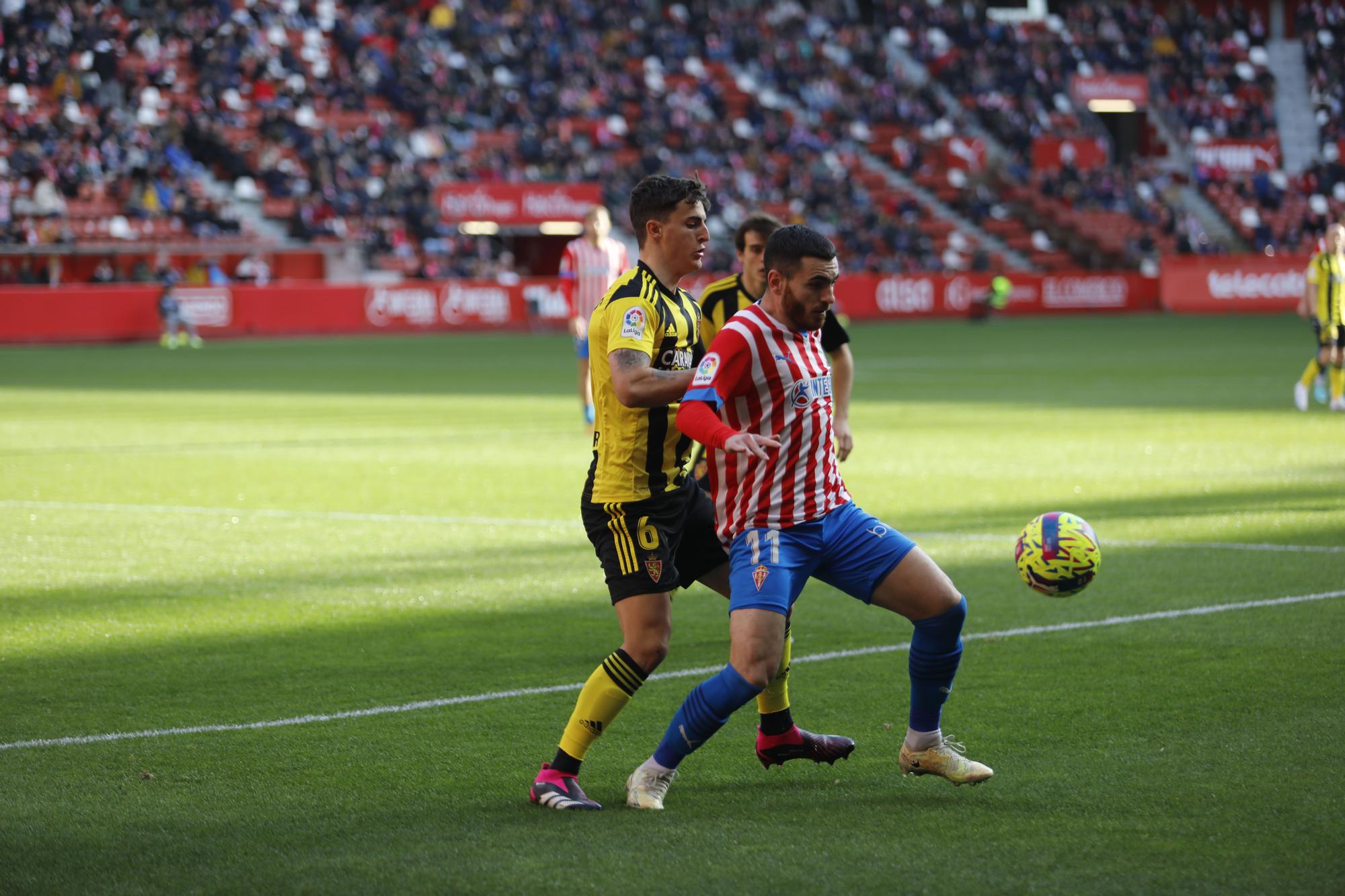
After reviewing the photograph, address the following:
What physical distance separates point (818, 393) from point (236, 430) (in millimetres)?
14653

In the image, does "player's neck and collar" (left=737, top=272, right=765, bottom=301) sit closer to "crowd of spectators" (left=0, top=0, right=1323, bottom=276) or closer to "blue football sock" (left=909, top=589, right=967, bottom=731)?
"blue football sock" (left=909, top=589, right=967, bottom=731)

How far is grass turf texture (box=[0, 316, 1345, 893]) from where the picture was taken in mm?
4918

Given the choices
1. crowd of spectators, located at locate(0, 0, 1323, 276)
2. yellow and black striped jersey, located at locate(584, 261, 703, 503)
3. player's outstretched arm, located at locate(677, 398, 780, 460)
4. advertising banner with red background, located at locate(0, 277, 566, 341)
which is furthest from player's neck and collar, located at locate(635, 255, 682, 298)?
advertising banner with red background, located at locate(0, 277, 566, 341)

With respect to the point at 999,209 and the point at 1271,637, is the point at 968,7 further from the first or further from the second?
the point at 1271,637

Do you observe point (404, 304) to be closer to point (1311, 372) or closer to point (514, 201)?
point (514, 201)

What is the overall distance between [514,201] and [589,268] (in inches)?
1080

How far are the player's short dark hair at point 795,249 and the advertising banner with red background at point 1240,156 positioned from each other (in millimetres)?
55531

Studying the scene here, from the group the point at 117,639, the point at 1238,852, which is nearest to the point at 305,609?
the point at 117,639

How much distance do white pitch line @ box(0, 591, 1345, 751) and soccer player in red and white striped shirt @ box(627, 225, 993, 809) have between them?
167 cm

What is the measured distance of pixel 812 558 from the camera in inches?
219

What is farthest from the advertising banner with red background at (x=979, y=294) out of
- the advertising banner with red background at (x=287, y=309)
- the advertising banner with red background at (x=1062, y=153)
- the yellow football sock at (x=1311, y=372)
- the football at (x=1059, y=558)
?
the football at (x=1059, y=558)

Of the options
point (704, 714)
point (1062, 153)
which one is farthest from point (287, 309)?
point (704, 714)

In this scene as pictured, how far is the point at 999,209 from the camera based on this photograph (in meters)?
54.0

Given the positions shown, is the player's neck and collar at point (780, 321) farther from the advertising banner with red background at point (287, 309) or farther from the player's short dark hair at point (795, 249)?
the advertising banner with red background at point (287, 309)
